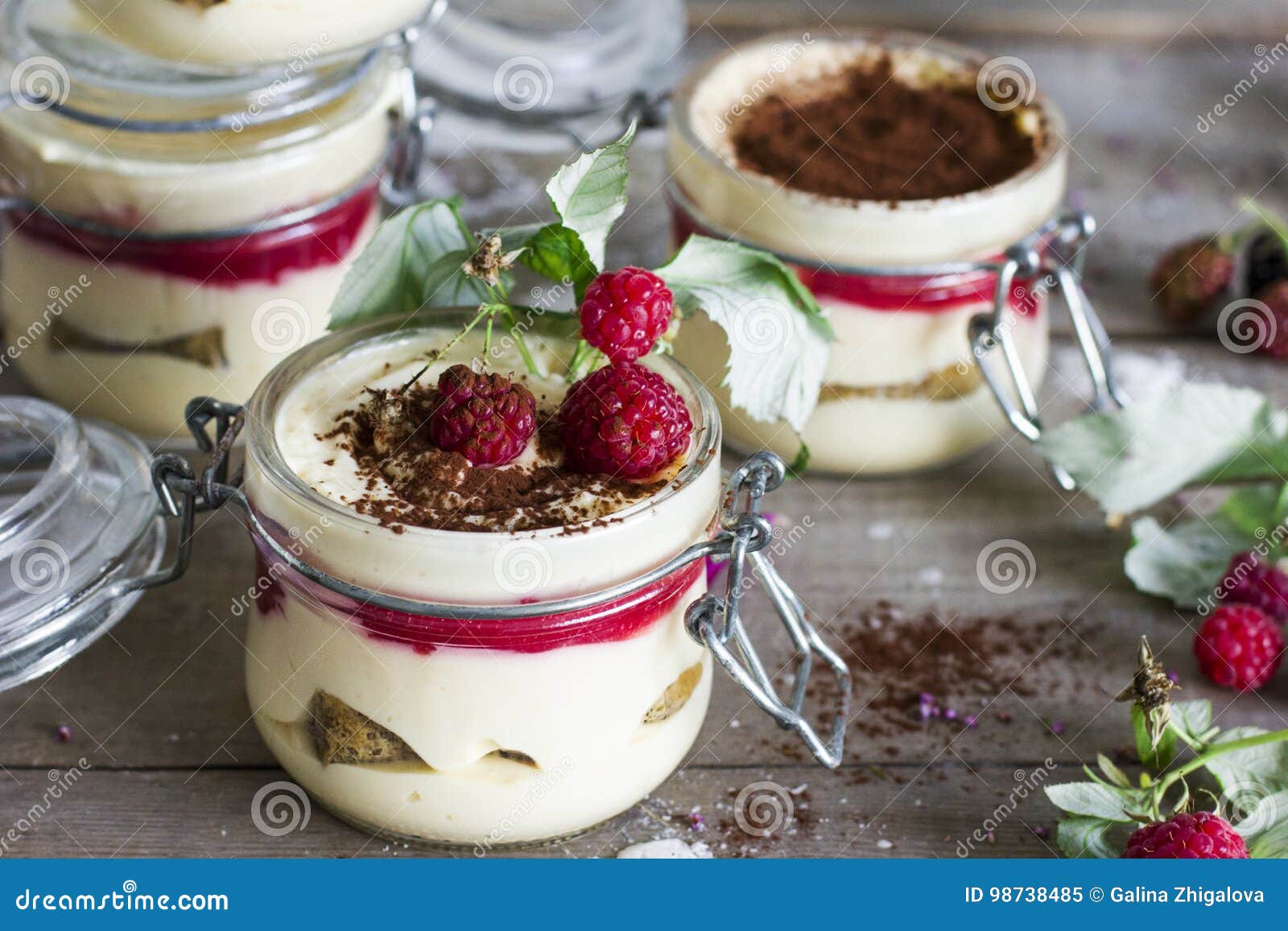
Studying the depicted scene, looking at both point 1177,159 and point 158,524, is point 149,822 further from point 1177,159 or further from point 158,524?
point 1177,159

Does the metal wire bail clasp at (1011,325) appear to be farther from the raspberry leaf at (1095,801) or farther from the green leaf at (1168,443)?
the raspberry leaf at (1095,801)

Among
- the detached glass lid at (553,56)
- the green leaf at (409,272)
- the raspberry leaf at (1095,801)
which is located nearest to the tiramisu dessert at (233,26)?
the green leaf at (409,272)

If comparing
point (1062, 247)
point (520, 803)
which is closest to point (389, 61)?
point (1062, 247)

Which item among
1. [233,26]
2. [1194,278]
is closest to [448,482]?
[233,26]

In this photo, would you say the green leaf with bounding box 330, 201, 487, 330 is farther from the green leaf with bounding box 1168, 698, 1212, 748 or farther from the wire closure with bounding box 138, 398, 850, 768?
the green leaf with bounding box 1168, 698, 1212, 748

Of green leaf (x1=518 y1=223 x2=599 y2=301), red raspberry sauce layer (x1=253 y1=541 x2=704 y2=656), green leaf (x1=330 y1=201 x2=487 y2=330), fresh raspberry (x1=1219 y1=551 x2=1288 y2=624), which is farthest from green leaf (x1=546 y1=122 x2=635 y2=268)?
fresh raspberry (x1=1219 y1=551 x2=1288 y2=624)

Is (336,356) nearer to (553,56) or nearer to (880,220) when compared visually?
(880,220)
